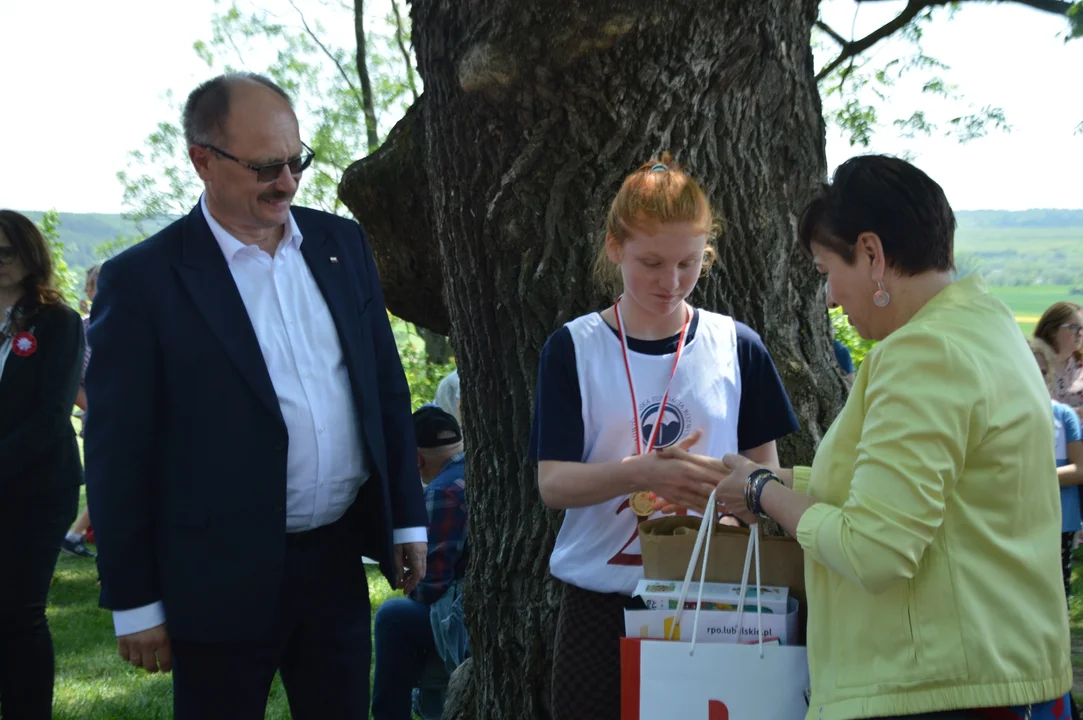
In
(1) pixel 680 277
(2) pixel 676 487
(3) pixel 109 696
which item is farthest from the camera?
(3) pixel 109 696

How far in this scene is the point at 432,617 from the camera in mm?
4250

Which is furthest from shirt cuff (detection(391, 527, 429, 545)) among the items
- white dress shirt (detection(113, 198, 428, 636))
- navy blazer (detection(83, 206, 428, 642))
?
navy blazer (detection(83, 206, 428, 642))

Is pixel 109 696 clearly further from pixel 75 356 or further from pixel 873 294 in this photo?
pixel 873 294

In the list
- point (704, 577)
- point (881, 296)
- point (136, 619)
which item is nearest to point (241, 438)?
point (136, 619)

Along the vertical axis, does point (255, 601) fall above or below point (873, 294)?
below

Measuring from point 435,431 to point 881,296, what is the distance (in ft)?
10.1

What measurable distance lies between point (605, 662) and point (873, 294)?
113 centimetres

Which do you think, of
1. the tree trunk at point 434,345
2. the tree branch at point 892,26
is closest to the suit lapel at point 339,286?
the tree branch at point 892,26

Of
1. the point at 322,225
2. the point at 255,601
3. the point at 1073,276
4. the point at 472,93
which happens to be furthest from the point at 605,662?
the point at 1073,276

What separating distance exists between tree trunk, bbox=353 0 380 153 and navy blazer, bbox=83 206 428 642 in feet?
64.2

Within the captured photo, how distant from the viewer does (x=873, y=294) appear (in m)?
1.92

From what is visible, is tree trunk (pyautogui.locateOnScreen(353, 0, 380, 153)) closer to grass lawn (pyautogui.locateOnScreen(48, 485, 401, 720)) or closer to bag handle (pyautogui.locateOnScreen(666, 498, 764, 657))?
grass lawn (pyautogui.locateOnScreen(48, 485, 401, 720))

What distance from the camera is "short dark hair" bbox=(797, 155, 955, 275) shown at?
190 cm

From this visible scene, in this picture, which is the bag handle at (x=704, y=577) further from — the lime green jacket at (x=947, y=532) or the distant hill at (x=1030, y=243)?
the distant hill at (x=1030, y=243)
